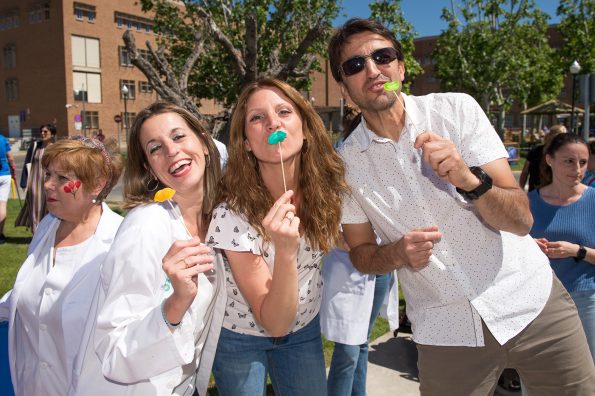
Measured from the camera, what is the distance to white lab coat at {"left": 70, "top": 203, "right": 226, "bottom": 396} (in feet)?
5.68

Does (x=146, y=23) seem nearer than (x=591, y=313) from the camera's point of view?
No

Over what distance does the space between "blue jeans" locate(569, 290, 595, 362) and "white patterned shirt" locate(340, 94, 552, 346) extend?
1.26 metres

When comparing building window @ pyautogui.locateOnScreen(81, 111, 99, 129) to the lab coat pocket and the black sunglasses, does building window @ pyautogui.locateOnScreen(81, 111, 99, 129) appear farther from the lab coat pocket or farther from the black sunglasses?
the black sunglasses

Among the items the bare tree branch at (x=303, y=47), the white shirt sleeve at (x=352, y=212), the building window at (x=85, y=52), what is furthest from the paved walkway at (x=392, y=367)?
the building window at (x=85, y=52)

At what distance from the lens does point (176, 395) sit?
78.6 inches

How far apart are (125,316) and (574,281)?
297 cm

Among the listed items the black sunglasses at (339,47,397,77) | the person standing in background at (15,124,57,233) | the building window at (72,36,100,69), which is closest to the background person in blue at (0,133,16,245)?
the person standing in background at (15,124,57,233)

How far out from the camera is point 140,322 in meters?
1.76

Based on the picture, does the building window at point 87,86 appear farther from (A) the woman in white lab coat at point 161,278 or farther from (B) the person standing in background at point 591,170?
(A) the woman in white lab coat at point 161,278

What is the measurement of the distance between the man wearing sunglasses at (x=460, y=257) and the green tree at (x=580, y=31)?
33111mm

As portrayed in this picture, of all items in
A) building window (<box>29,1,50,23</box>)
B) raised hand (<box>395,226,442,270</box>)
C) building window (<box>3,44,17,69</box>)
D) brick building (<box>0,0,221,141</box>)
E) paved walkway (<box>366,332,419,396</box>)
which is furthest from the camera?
building window (<box>3,44,17,69</box>)

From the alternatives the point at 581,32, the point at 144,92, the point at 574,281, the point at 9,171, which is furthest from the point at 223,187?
the point at 144,92

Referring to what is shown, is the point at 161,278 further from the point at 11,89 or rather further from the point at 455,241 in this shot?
the point at 11,89

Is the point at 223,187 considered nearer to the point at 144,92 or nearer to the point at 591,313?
the point at 591,313
